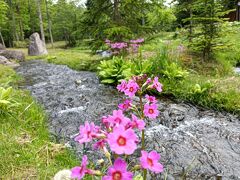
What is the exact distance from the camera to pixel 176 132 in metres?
3.59

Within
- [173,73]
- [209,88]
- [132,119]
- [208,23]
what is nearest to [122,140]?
[132,119]

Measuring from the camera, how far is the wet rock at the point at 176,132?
8.97 feet

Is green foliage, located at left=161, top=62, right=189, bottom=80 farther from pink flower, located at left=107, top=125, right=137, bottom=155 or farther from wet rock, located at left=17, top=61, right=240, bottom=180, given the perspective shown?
pink flower, located at left=107, top=125, right=137, bottom=155

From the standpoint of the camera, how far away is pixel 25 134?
3.33 meters

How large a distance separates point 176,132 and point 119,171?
2742mm

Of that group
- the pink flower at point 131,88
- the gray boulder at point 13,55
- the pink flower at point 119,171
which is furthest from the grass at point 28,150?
the gray boulder at point 13,55

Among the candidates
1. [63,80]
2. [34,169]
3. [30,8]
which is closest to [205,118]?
[34,169]

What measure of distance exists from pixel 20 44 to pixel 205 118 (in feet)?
91.2

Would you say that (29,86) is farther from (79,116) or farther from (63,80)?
(79,116)

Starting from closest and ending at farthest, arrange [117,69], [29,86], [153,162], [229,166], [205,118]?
[153,162]
[229,166]
[205,118]
[117,69]
[29,86]

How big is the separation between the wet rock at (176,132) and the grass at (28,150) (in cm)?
25

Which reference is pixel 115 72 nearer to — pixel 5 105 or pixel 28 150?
pixel 5 105

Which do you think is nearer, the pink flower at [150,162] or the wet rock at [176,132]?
the pink flower at [150,162]

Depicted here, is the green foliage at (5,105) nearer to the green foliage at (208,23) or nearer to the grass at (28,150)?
the grass at (28,150)
